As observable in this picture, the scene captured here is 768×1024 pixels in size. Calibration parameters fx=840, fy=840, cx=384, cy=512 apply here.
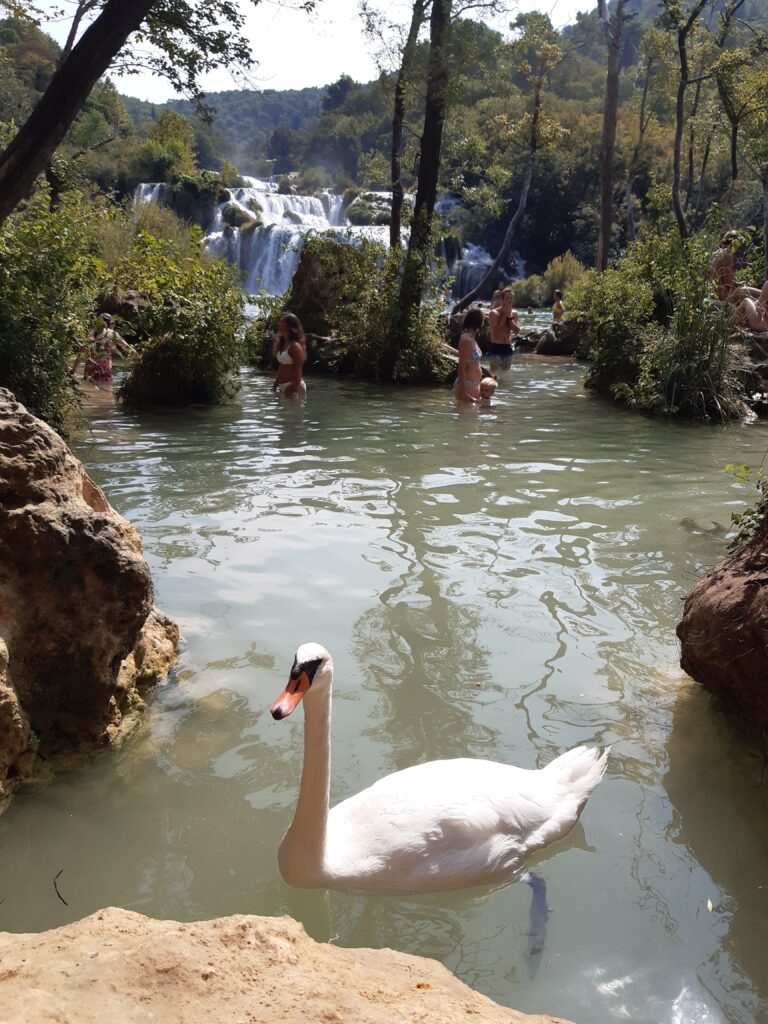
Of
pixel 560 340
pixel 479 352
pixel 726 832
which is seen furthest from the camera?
pixel 560 340

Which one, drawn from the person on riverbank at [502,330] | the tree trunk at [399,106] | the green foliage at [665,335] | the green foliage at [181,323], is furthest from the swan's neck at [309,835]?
the tree trunk at [399,106]

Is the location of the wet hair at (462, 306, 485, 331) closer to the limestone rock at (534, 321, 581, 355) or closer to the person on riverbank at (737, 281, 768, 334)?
the person on riverbank at (737, 281, 768, 334)

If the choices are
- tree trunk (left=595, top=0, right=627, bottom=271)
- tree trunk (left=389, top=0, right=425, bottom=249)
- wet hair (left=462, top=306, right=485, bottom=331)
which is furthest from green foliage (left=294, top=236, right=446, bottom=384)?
tree trunk (left=595, top=0, right=627, bottom=271)

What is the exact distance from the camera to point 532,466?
30.3 feet

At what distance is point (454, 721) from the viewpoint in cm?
407

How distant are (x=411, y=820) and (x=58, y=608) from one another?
70.8 inches

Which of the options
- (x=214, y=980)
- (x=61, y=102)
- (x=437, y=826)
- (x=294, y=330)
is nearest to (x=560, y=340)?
(x=294, y=330)

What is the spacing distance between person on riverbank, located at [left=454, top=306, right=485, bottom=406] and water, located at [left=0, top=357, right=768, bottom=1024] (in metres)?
3.70

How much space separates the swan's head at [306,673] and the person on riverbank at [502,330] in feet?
42.2

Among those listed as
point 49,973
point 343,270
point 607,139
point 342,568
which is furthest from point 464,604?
point 607,139

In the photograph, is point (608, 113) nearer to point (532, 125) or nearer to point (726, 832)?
point (532, 125)

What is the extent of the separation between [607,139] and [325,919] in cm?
2603

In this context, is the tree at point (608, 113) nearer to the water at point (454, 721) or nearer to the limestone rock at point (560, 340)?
the limestone rock at point (560, 340)

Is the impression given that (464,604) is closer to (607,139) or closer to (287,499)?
(287,499)
